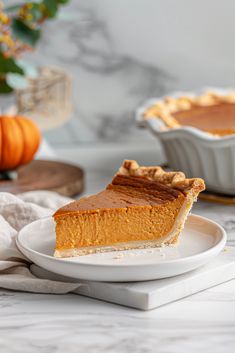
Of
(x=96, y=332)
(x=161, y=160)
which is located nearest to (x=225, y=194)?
(x=161, y=160)

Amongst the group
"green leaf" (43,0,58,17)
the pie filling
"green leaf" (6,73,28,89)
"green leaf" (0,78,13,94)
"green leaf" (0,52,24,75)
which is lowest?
the pie filling

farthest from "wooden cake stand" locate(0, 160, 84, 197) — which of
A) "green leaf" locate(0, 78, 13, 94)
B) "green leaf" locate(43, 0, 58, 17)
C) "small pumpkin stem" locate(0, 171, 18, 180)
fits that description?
"green leaf" locate(43, 0, 58, 17)

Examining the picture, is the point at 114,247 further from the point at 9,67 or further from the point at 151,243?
the point at 9,67

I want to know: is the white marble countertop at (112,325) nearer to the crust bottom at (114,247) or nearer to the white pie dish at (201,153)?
the crust bottom at (114,247)

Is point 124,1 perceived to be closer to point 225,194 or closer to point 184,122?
point 184,122

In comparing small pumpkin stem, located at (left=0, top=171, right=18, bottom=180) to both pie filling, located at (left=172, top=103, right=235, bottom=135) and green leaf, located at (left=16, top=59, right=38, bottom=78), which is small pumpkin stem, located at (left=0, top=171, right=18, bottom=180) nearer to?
green leaf, located at (left=16, top=59, right=38, bottom=78)
